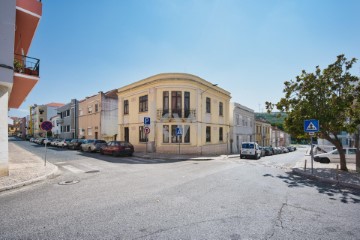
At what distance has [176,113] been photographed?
2097 centimetres

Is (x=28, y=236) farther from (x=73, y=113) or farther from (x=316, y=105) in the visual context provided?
(x=73, y=113)

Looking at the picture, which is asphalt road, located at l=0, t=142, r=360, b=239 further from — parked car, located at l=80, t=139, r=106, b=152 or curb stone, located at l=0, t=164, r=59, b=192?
parked car, located at l=80, t=139, r=106, b=152

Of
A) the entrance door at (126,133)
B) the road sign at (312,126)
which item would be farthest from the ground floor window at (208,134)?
the road sign at (312,126)

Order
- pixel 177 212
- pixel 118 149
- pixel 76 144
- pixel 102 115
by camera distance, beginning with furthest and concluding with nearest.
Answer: pixel 102 115 < pixel 76 144 < pixel 118 149 < pixel 177 212

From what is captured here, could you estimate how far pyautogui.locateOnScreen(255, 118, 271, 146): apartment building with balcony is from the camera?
143 feet

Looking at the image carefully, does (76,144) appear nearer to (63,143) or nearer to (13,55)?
(63,143)


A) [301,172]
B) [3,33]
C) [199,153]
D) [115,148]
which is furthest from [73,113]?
[301,172]

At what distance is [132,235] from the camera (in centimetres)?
360

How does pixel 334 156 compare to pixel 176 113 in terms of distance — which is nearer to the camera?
pixel 334 156

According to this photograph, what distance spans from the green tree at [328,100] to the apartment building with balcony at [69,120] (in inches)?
1470

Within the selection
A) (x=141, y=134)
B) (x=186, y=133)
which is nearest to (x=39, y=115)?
(x=141, y=134)

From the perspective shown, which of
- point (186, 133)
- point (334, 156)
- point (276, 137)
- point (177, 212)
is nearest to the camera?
point (177, 212)

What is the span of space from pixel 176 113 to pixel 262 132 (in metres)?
33.0

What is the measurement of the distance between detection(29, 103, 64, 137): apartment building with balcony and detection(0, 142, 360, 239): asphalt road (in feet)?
235
